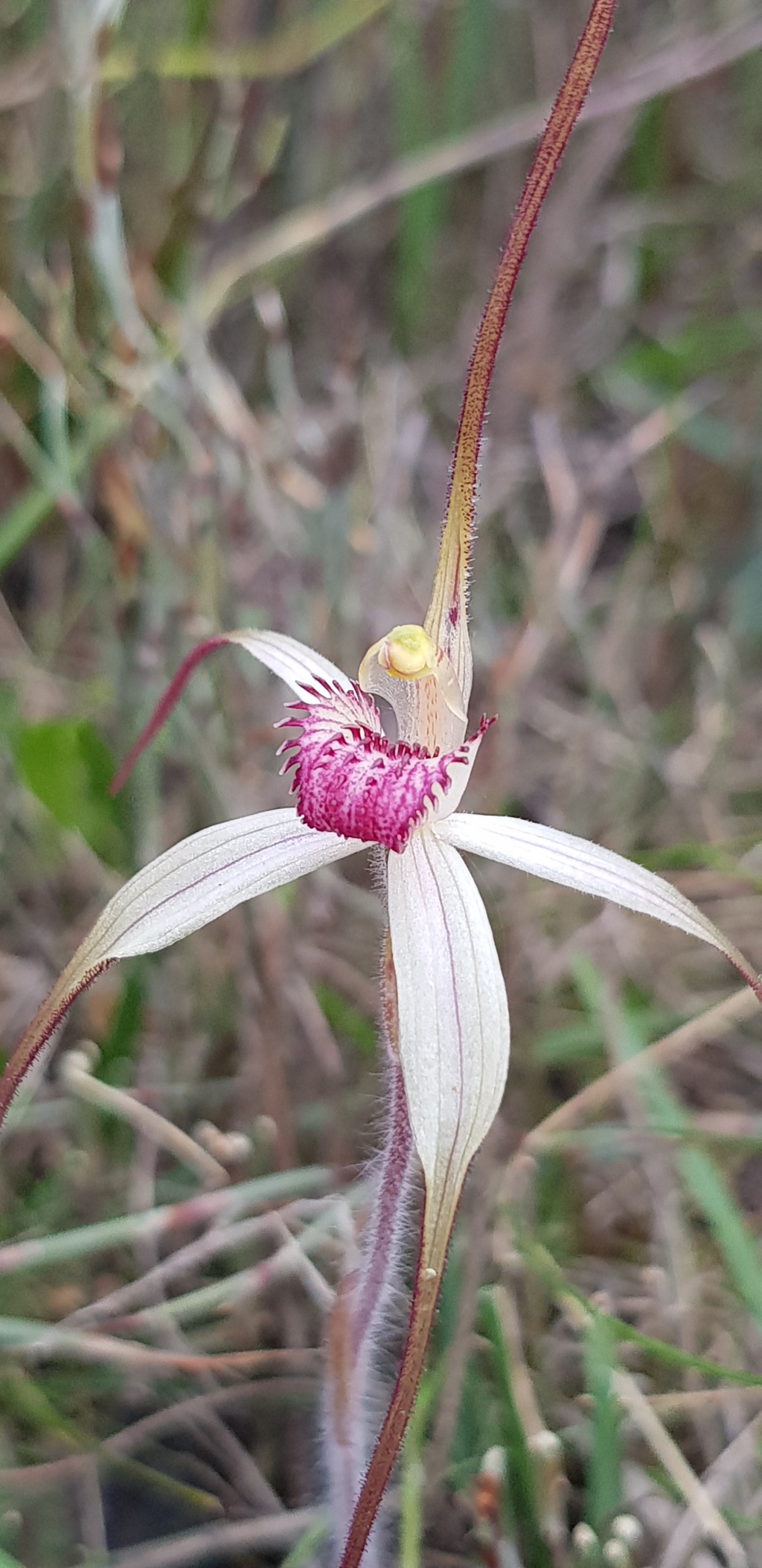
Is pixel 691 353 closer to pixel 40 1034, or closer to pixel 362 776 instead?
pixel 362 776

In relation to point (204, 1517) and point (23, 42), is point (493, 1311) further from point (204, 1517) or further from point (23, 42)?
point (23, 42)

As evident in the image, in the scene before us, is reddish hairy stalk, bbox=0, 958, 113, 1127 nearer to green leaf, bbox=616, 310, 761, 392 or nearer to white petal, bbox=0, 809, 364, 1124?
white petal, bbox=0, 809, 364, 1124

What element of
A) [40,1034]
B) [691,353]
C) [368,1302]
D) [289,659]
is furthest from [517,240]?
[691,353]

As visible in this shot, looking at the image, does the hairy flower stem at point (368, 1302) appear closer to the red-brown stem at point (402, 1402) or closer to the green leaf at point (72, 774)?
the red-brown stem at point (402, 1402)

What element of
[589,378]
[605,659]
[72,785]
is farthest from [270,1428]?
[589,378]

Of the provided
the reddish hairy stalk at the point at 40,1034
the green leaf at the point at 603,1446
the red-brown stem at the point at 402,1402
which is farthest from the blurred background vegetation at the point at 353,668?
the reddish hairy stalk at the point at 40,1034

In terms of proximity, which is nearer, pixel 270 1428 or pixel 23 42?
pixel 270 1428

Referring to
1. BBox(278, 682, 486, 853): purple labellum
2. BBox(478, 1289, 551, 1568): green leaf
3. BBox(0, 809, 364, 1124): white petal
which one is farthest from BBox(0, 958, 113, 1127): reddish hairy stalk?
BBox(478, 1289, 551, 1568): green leaf
